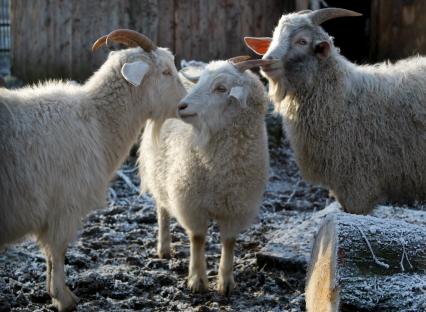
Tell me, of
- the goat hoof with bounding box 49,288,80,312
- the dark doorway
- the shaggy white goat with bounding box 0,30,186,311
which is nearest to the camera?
the shaggy white goat with bounding box 0,30,186,311

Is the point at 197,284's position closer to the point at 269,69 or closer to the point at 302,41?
the point at 269,69

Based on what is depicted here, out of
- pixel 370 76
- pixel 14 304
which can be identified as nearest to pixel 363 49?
pixel 370 76

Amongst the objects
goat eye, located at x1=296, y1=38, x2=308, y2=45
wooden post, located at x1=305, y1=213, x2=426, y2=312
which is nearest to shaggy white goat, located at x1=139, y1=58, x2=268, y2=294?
goat eye, located at x1=296, y1=38, x2=308, y2=45

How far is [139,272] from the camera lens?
5.93m

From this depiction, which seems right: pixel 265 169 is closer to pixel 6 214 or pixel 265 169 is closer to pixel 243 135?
pixel 243 135

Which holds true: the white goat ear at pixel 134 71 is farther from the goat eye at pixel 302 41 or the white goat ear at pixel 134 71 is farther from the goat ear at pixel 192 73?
the goat eye at pixel 302 41

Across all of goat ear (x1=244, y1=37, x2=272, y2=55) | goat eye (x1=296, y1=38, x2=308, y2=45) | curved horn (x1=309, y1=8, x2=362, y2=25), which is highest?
curved horn (x1=309, y1=8, x2=362, y2=25)

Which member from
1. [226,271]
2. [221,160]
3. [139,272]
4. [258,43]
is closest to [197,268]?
[226,271]

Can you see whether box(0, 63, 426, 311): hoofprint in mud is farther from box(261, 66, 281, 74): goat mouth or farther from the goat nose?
box(261, 66, 281, 74): goat mouth

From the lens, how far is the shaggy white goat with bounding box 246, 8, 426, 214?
5539 millimetres

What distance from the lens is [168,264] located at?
20.4ft

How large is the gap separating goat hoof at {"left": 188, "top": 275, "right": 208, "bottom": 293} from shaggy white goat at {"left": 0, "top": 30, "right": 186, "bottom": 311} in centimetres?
Answer: 93

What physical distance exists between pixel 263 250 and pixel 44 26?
6.01 metres

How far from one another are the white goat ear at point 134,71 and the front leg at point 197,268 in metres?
1.27
